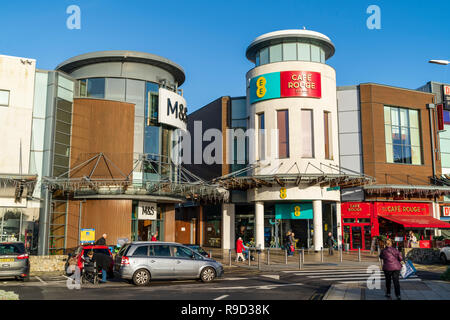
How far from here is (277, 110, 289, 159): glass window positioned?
34.6 m

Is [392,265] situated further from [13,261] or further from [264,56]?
[264,56]

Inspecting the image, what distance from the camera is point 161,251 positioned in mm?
16031

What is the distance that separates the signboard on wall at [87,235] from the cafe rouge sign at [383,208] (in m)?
20.4

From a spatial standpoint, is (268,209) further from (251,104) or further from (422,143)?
(422,143)

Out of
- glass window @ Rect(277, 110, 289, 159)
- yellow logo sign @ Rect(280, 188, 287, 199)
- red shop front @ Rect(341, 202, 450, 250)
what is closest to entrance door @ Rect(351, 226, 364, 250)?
red shop front @ Rect(341, 202, 450, 250)

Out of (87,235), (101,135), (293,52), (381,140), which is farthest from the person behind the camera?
(381,140)

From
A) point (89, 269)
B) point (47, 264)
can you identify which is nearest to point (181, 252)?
point (89, 269)

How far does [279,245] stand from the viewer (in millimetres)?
37062

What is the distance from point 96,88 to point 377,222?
23694mm

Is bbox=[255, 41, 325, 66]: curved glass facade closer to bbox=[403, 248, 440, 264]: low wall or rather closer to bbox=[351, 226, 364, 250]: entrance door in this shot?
bbox=[351, 226, 364, 250]: entrance door

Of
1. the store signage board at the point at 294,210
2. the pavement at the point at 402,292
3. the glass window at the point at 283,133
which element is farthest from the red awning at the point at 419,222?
the pavement at the point at 402,292

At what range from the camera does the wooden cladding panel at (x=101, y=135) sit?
92.3ft

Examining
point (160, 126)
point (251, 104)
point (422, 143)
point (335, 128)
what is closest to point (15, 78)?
point (160, 126)
